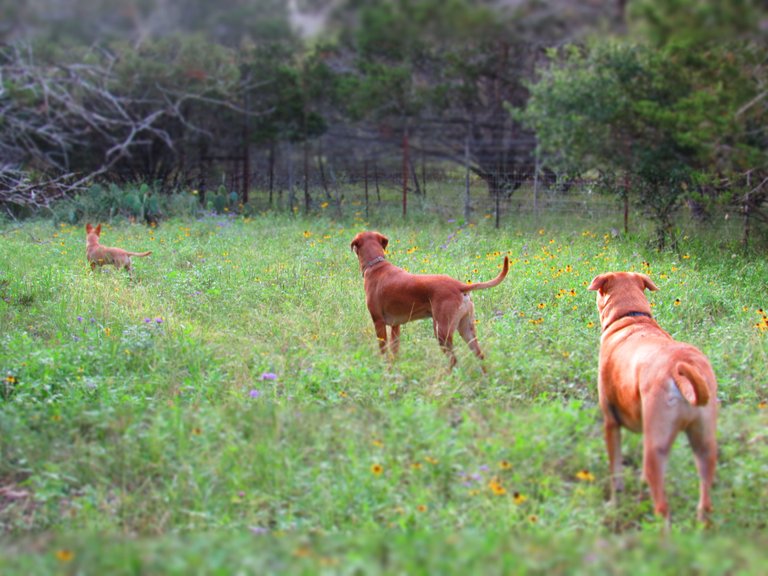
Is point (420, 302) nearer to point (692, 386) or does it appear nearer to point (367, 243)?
point (367, 243)

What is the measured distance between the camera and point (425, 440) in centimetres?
383

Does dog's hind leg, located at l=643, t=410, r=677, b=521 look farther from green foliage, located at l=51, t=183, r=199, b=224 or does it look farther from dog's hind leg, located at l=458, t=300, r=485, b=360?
green foliage, located at l=51, t=183, r=199, b=224

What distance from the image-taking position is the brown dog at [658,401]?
136 inches

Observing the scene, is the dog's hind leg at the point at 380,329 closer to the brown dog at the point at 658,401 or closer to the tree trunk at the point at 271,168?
the brown dog at the point at 658,401

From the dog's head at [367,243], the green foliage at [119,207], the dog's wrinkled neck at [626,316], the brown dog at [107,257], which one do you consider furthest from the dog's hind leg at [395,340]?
the green foliage at [119,207]

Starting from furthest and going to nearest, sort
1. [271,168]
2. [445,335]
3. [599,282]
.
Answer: [271,168] < [445,335] < [599,282]

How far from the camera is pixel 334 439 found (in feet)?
12.7

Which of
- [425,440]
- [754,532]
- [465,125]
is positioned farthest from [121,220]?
[754,532]

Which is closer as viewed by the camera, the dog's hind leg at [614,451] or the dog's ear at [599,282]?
the dog's hind leg at [614,451]

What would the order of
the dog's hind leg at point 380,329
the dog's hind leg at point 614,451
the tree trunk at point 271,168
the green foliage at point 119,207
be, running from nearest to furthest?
the dog's hind leg at point 614,451 → the dog's hind leg at point 380,329 → the green foliage at point 119,207 → the tree trunk at point 271,168

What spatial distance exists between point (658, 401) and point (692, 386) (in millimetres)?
174

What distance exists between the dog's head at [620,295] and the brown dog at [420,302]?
97cm

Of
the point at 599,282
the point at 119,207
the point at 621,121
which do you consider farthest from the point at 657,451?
the point at 119,207

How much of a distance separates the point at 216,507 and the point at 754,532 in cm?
233
